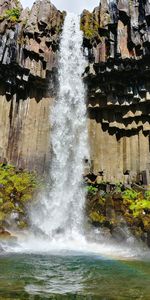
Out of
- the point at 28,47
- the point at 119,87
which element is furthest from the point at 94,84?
the point at 28,47

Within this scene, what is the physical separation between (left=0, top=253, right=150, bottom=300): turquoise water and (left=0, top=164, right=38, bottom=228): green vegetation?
5605 mm

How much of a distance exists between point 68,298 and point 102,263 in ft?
14.8

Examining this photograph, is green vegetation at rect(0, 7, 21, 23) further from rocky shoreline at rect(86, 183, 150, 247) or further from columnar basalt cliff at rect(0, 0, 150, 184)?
rocky shoreline at rect(86, 183, 150, 247)

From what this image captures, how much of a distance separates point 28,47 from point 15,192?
33.0ft

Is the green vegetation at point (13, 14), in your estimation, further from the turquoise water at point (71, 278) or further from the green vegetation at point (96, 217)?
the turquoise water at point (71, 278)

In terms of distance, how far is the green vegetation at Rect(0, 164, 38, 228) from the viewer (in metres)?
16.0

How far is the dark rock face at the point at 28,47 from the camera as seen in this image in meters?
21.4

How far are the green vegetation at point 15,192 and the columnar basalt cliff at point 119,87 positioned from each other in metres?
5.38

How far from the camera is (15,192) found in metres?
17.6

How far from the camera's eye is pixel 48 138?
74.9 ft

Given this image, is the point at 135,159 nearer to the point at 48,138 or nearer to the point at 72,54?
the point at 48,138

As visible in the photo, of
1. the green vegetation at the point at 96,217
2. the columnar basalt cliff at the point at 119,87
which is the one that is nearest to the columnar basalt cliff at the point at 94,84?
the columnar basalt cliff at the point at 119,87

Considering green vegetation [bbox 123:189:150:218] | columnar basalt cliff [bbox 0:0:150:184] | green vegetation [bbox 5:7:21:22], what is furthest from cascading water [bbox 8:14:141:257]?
green vegetation [bbox 5:7:21:22]

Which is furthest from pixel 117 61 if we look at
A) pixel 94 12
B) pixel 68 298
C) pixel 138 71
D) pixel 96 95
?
pixel 68 298
